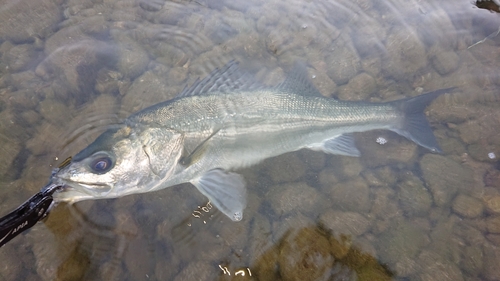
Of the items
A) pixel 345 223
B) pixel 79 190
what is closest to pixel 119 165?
pixel 79 190

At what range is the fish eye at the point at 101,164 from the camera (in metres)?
2.64

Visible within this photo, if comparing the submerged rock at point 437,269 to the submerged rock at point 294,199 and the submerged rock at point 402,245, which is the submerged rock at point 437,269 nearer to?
the submerged rock at point 402,245

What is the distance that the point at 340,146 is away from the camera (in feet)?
12.8

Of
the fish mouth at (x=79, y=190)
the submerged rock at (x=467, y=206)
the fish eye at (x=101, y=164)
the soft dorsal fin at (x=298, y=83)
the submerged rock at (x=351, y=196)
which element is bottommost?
the submerged rock at (x=467, y=206)

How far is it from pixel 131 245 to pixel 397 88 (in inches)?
168

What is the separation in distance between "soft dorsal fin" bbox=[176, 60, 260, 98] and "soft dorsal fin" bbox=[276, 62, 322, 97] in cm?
37

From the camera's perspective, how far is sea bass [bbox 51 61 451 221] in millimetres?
2752

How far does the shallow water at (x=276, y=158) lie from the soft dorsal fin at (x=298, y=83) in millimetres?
684

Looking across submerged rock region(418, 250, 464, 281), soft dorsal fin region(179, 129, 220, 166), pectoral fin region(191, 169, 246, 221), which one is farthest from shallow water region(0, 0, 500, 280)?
soft dorsal fin region(179, 129, 220, 166)

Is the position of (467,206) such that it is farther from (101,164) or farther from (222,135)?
(101,164)

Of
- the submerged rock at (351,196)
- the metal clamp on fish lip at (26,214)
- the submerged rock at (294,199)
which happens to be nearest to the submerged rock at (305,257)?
the submerged rock at (294,199)

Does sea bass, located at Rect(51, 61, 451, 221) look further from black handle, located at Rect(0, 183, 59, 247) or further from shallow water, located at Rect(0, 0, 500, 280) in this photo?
shallow water, located at Rect(0, 0, 500, 280)

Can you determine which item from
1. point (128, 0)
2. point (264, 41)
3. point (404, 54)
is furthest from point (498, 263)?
point (128, 0)

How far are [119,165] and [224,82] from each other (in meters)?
1.48
